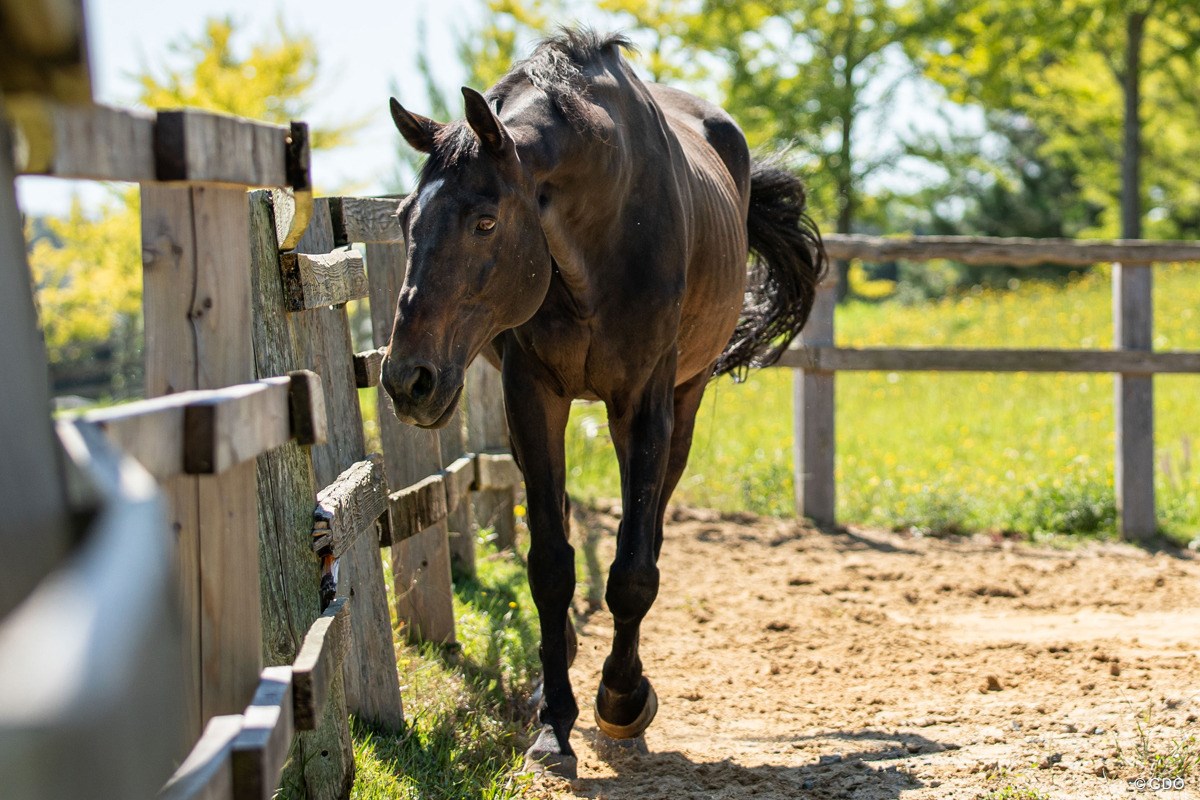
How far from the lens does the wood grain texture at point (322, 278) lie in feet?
9.78

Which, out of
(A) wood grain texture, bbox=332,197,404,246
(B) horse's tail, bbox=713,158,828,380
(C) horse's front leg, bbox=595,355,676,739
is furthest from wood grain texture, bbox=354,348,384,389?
(B) horse's tail, bbox=713,158,828,380

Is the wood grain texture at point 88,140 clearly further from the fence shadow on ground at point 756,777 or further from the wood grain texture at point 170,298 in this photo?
the fence shadow on ground at point 756,777

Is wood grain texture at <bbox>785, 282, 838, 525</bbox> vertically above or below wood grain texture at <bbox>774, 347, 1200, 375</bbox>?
below

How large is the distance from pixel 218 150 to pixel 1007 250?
6814 millimetres

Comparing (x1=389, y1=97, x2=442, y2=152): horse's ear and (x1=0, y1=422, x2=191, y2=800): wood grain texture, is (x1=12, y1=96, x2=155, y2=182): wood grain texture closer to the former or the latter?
(x1=0, y1=422, x2=191, y2=800): wood grain texture

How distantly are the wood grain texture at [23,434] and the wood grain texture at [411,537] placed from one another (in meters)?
3.31

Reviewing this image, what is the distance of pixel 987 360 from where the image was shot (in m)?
7.66

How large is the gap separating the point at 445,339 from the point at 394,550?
69.6 inches

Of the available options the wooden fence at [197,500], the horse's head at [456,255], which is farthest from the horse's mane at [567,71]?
the wooden fence at [197,500]

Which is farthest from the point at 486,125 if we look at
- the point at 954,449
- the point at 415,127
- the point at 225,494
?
the point at 954,449

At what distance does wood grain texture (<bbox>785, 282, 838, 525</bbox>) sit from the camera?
25.7 feet

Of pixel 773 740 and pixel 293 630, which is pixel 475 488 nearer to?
pixel 773 740

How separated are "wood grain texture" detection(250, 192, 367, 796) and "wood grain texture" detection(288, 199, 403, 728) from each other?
0.54 meters

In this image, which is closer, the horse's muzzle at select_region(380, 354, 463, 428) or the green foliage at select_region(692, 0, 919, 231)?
the horse's muzzle at select_region(380, 354, 463, 428)
